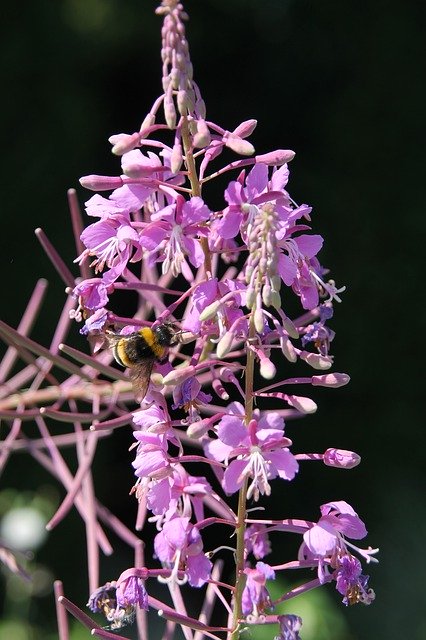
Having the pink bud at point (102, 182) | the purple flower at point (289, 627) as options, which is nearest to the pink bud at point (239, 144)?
the pink bud at point (102, 182)

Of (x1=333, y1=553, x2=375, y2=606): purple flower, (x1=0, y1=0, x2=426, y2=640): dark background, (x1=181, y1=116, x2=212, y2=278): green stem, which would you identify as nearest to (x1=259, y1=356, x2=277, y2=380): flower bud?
(x1=181, y1=116, x2=212, y2=278): green stem

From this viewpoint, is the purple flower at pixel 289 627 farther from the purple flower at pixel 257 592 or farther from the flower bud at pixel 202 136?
the flower bud at pixel 202 136

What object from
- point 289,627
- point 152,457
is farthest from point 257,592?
point 152,457

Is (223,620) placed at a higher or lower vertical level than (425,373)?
lower

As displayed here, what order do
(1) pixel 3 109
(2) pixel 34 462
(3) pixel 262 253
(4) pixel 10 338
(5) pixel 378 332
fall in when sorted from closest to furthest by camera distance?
(3) pixel 262 253 → (4) pixel 10 338 → (1) pixel 3 109 → (2) pixel 34 462 → (5) pixel 378 332

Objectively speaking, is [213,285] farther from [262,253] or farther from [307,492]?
[307,492]

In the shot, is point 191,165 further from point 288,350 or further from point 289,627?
point 289,627

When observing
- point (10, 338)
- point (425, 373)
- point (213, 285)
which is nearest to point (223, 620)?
point (425, 373)
